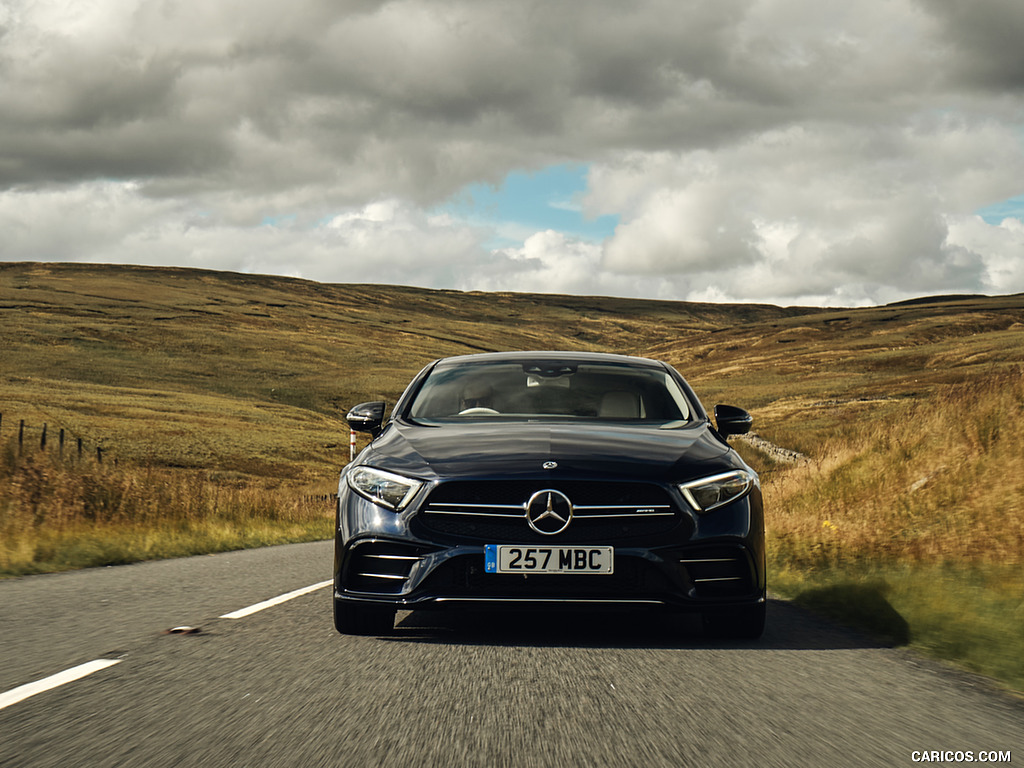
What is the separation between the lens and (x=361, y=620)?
18.0 feet

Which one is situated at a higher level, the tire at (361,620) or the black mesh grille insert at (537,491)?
the black mesh grille insert at (537,491)

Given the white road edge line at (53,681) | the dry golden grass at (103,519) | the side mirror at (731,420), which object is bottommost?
the dry golden grass at (103,519)

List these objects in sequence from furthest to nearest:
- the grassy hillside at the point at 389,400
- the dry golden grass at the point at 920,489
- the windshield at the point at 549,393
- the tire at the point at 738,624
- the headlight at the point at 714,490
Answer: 1. the dry golden grass at the point at 920,489
2. the grassy hillside at the point at 389,400
3. the windshield at the point at 549,393
4. the tire at the point at 738,624
5. the headlight at the point at 714,490

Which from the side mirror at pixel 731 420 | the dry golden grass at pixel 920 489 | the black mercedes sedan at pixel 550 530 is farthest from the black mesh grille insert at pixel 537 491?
the dry golden grass at pixel 920 489

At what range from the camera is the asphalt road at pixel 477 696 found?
11.3 ft

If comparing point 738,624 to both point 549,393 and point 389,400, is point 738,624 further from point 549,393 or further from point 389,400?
point 389,400

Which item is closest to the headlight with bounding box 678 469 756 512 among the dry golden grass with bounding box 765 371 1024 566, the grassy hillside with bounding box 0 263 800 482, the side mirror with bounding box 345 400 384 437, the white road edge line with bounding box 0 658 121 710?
the side mirror with bounding box 345 400 384 437

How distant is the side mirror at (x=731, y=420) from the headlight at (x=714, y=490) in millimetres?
1047

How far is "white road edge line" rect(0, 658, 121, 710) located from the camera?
4.11m

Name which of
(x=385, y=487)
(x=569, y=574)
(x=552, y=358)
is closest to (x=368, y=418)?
(x=385, y=487)

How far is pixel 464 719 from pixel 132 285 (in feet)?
478

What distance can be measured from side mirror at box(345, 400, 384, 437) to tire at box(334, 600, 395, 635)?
55.6 inches

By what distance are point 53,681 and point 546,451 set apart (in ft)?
8.23

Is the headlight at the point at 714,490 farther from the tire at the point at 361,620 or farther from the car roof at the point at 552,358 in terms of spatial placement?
the car roof at the point at 552,358
